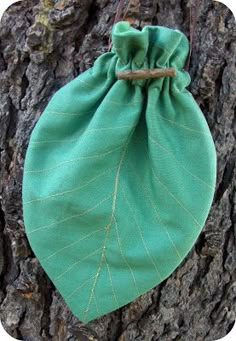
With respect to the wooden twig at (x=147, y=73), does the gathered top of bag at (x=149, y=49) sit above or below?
above

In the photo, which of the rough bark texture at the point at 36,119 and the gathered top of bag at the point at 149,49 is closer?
the gathered top of bag at the point at 149,49

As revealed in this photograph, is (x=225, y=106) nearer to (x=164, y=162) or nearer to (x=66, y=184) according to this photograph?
(x=164, y=162)

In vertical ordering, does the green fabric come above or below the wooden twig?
below

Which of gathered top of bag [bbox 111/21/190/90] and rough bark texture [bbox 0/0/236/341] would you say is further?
rough bark texture [bbox 0/0/236/341]

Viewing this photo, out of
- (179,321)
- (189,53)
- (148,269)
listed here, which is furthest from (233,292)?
(189,53)

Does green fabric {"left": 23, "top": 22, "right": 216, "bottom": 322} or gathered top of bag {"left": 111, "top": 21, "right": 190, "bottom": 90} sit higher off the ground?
gathered top of bag {"left": 111, "top": 21, "right": 190, "bottom": 90}
